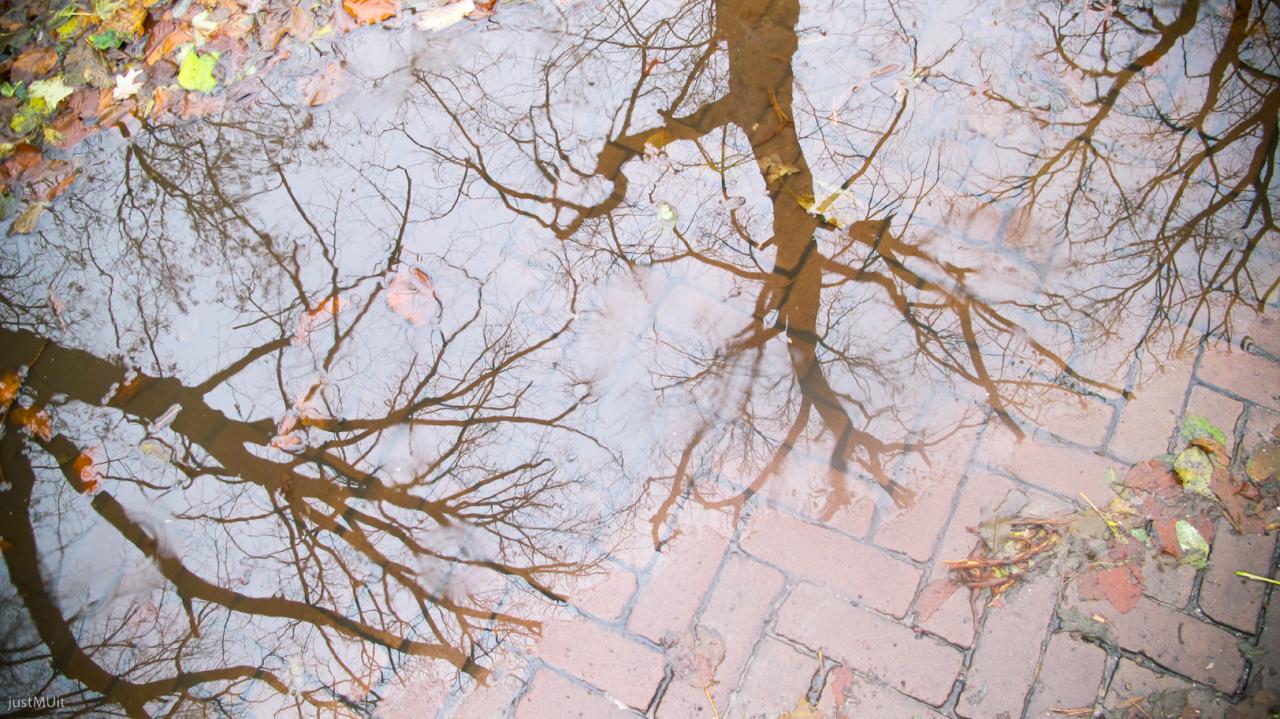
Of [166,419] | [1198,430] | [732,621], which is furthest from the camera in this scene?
[166,419]

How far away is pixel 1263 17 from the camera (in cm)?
362

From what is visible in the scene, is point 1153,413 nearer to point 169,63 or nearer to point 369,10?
point 369,10

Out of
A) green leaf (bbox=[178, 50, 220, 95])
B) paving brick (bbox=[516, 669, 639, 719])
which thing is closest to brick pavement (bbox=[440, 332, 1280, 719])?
paving brick (bbox=[516, 669, 639, 719])

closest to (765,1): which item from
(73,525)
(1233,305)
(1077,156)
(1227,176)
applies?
(1077,156)

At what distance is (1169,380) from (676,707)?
225 cm

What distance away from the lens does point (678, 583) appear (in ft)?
9.20

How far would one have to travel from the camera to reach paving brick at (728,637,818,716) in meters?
2.62

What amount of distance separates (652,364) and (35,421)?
2.64 meters

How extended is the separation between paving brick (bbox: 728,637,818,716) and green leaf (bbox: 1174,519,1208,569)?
1354 millimetres

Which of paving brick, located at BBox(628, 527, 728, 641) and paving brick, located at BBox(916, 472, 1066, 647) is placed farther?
paving brick, located at BBox(628, 527, 728, 641)

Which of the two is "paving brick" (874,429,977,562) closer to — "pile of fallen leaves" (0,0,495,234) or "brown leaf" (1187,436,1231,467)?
"brown leaf" (1187,436,1231,467)

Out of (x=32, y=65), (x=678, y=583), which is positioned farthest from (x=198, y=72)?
(x=678, y=583)

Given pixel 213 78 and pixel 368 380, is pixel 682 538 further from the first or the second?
pixel 213 78

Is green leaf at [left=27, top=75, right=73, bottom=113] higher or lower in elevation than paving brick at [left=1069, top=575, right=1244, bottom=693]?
higher
